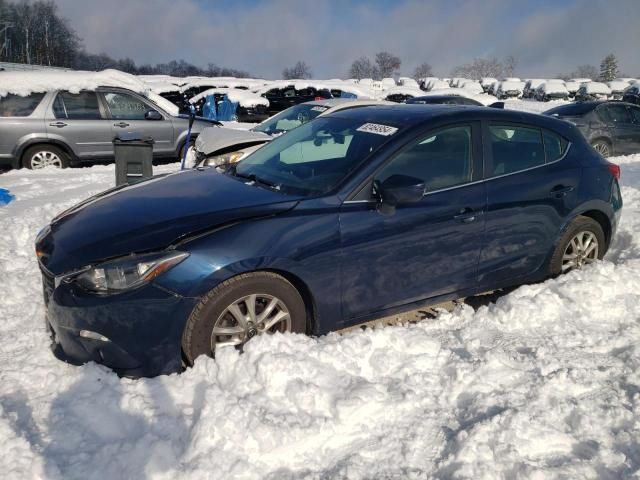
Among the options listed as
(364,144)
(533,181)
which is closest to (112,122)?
(364,144)

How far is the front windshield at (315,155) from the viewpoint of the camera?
11.7 ft

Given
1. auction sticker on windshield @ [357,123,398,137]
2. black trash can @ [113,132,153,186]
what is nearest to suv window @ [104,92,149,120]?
black trash can @ [113,132,153,186]

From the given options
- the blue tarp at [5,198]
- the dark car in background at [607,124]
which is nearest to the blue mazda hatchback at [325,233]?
the blue tarp at [5,198]

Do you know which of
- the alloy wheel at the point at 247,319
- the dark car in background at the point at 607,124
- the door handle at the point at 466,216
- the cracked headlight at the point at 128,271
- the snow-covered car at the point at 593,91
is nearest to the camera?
the cracked headlight at the point at 128,271

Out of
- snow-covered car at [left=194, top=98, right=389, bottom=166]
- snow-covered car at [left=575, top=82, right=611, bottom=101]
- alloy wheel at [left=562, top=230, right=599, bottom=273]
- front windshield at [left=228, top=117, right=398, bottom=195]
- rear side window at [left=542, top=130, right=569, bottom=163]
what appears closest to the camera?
front windshield at [left=228, top=117, right=398, bottom=195]

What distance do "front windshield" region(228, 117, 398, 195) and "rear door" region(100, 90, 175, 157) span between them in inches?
242

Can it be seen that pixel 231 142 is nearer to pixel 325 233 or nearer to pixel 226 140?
pixel 226 140

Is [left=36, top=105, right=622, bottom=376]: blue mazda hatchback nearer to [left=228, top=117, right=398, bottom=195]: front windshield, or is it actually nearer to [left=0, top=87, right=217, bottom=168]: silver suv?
[left=228, top=117, right=398, bottom=195]: front windshield

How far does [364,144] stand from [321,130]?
0.72 metres

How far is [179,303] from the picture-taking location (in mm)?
2834

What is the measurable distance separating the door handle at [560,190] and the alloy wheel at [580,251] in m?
0.43

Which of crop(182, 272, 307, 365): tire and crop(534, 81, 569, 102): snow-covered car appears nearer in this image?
crop(182, 272, 307, 365): tire

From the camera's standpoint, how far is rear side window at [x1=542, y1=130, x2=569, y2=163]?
430 cm

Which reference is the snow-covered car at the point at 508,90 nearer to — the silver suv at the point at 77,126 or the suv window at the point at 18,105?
the silver suv at the point at 77,126
